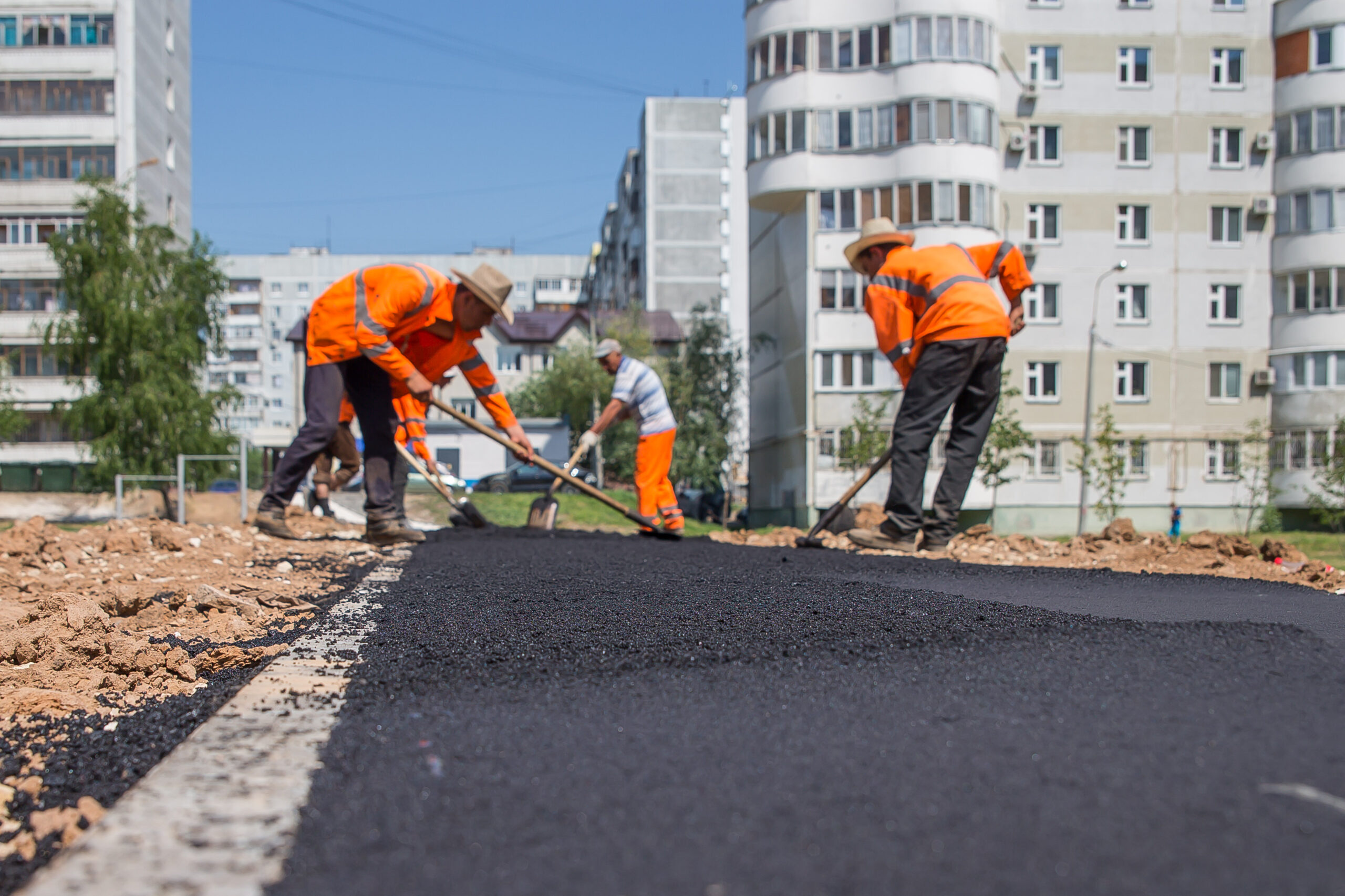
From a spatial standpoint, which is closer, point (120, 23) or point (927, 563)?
point (927, 563)

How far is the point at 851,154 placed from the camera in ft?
111

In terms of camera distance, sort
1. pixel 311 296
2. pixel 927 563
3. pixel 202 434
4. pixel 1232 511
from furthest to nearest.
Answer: pixel 311 296
pixel 1232 511
pixel 202 434
pixel 927 563

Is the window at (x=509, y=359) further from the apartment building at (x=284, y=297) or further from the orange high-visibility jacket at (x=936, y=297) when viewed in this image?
the orange high-visibility jacket at (x=936, y=297)

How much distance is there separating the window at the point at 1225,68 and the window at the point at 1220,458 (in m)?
11.1

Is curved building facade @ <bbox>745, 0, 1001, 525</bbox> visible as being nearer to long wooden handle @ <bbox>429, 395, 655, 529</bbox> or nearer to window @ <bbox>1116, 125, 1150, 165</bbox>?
window @ <bbox>1116, 125, 1150, 165</bbox>

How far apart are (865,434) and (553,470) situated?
75.4 feet

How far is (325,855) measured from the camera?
1567 mm

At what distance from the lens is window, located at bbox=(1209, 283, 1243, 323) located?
35062 mm

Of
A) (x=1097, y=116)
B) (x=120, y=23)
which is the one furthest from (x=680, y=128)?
(x=1097, y=116)

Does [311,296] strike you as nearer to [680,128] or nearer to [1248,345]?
[680,128]

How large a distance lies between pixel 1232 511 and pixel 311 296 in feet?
287

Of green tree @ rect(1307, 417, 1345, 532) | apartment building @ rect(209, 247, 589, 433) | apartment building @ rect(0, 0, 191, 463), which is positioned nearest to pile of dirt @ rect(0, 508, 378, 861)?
green tree @ rect(1307, 417, 1345, 532)

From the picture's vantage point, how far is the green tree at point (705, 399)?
41.7 metres

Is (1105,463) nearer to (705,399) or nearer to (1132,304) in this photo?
(1132,304)
